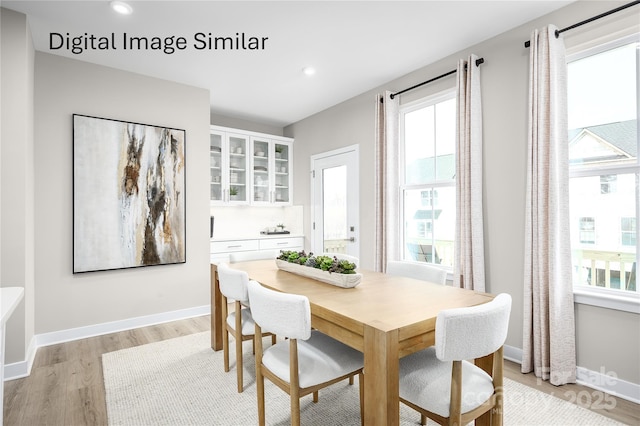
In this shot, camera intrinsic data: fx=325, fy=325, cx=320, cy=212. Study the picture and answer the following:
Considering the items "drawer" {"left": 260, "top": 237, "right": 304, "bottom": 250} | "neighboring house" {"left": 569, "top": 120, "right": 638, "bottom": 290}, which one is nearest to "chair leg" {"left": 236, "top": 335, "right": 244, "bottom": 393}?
"neighboring house" {"left": 569, "top": 120, "right": 638, "bottom": 290}

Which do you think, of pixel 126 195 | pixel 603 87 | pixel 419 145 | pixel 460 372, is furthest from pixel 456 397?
pixel 126 195

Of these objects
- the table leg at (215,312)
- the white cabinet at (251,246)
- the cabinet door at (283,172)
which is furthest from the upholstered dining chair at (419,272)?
the cabinet door at (283,172)

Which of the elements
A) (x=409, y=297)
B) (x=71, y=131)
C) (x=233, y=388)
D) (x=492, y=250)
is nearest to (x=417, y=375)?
(x=409, y=297)

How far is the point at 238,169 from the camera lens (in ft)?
15.8

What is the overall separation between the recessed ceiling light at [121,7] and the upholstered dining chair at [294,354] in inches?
88.2

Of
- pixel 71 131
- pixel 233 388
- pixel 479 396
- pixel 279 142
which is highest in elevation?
pixel 279 142

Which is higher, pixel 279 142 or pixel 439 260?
pixel 279 142

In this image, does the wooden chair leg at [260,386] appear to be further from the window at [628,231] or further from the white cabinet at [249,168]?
the white cabinet at [249,168]

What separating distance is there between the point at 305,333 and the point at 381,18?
2380 mm

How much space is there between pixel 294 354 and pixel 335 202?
3210mm

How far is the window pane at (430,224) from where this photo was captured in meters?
3.19

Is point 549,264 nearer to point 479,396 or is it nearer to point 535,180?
point 535,180

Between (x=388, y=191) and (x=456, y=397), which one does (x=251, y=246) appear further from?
(x=456, y=397)

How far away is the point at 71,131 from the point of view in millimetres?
3088
